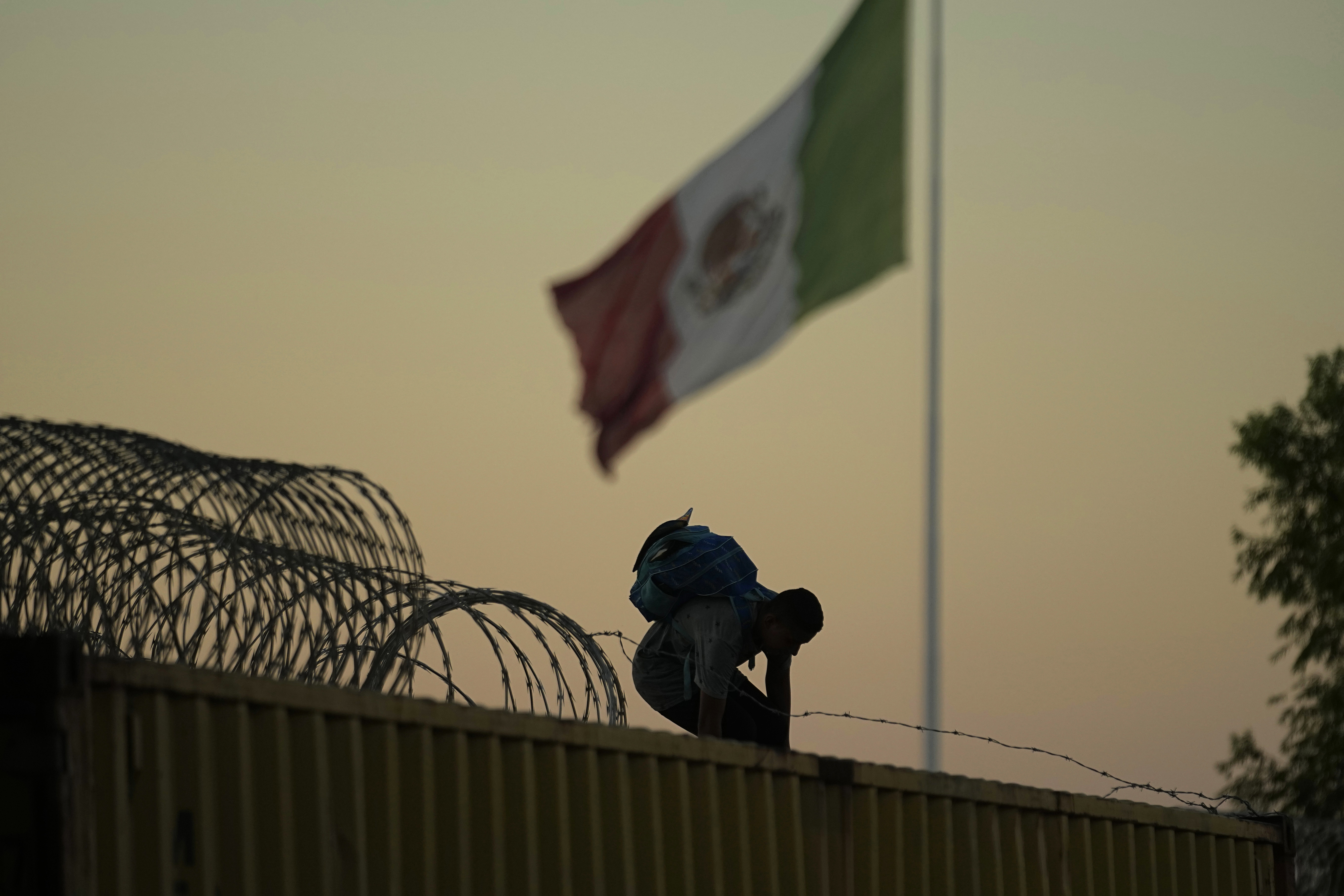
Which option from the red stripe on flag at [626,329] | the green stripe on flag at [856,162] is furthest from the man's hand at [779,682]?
the red stripe on flag at [626,329]

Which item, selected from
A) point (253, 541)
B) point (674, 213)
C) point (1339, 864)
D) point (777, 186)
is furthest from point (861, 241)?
point (253, 541)

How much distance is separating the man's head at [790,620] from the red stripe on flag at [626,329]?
1311 centimetres

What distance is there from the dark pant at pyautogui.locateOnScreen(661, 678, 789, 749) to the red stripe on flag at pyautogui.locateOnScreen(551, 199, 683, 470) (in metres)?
12.5

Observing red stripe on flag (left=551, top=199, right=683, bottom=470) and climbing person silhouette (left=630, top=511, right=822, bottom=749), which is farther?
red stripe on flag (left=551, top=199, right=683, bottom=470)

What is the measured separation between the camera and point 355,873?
5.43 metres

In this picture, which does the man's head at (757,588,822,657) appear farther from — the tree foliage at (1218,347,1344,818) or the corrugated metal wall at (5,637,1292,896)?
the tree foliage at (1218,347,1344,818)

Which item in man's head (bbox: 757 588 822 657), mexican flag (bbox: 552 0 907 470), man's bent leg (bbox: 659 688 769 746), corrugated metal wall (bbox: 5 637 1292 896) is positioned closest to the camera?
corrugated metal wall (bbox: 5 637 1292 896)

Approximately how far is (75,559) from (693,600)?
259 cm

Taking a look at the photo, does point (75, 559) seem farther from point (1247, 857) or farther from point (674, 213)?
point (674, 213)

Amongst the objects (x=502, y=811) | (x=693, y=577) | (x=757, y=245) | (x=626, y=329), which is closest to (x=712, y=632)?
(x=693, y=577)

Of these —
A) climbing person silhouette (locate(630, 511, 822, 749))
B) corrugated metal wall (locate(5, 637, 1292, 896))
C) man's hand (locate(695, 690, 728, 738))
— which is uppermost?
climbing person silhouette (locate(630, 511, 822, 749))

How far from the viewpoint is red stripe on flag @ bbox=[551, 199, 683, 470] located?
20.8m

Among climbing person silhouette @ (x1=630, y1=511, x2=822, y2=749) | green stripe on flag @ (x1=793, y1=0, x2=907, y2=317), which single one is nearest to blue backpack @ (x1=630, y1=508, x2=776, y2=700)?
climbing person silhouette @ (x1=630, y1=511, x2=822, y2=749)

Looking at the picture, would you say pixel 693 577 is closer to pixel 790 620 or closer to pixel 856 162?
pixel 790 620
